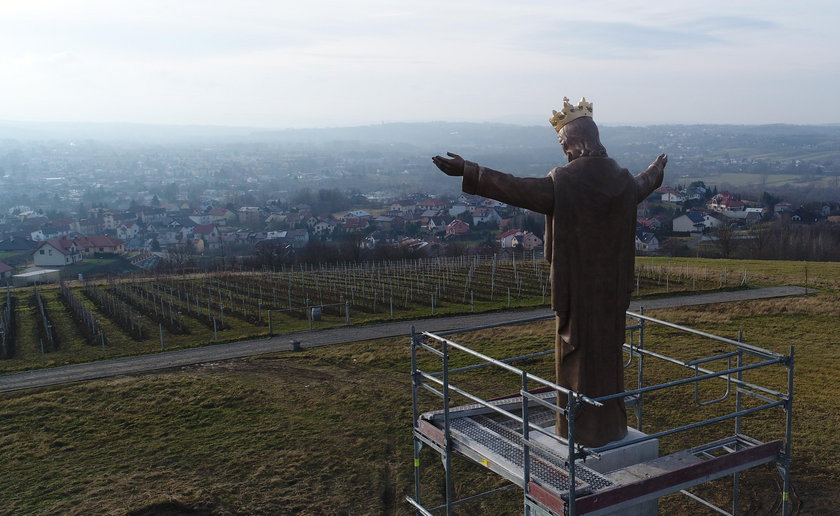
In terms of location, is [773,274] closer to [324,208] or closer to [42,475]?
[42,475]

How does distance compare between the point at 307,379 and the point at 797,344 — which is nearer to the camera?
the point at 307,379

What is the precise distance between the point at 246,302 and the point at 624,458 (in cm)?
2831

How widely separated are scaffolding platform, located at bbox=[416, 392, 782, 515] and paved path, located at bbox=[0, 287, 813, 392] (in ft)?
46.5

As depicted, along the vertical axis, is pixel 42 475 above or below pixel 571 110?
below

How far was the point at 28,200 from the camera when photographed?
172 metres

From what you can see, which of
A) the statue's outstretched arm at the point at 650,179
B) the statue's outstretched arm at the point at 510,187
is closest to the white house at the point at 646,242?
the statue's outstretched arm at the point at 650,179

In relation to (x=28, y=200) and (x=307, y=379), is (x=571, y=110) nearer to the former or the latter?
(x=307, y=379)

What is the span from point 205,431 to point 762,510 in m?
10.8

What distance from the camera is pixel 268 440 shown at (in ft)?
47.5

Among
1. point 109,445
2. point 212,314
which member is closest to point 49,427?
point 109,445

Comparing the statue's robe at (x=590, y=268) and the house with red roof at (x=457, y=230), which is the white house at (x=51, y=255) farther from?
the statue's robe at (x=590, y=268)

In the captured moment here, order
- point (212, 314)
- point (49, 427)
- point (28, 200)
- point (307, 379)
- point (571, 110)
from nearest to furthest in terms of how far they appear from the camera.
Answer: point (571, 110), point (49, 427), point (307, 379), point (212, 314), point (28, 200)

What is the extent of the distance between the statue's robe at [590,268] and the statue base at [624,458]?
18 centimetres

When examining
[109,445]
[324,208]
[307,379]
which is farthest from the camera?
[324,208]
